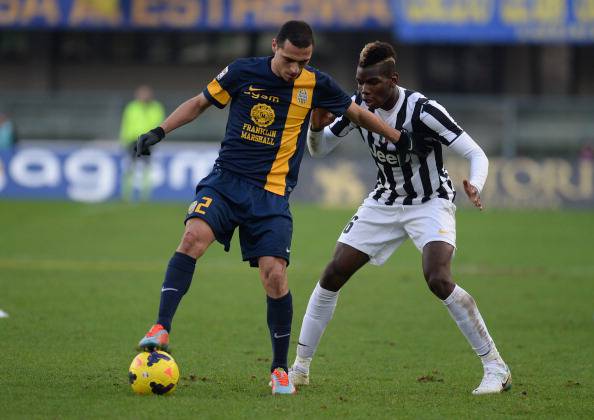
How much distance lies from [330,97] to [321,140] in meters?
0.66

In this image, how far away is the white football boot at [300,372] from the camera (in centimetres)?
726

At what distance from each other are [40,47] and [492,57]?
12.6 meters

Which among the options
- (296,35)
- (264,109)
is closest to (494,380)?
(264,109)

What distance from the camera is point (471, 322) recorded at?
7109 millimetres

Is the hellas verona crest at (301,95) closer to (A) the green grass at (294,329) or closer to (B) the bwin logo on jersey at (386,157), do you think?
(B) the bwin logo on jersey at (386,157)

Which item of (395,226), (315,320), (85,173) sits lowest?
(85,173)

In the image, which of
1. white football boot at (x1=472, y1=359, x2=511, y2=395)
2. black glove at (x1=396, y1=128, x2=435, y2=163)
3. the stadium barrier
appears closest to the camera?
white football boot at (x1=472, y1=359, x2=511, y2=395)

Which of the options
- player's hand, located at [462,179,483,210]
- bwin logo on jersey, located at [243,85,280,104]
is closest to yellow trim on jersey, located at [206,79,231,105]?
bwin logo on jersey, located at [243,85,280,104]

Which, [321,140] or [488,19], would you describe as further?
[488,19]

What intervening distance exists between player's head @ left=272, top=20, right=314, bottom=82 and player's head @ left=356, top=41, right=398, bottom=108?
523 millimetres

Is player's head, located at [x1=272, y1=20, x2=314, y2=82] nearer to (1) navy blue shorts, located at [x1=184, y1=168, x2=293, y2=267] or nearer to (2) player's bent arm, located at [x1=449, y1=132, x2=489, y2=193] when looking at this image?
(1) navy blue shorts, located at [x1=184, y1=168, x2=293, y2=267]

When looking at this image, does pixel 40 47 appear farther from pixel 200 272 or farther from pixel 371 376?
pixel 371 376

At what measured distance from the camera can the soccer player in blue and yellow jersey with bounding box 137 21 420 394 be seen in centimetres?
677

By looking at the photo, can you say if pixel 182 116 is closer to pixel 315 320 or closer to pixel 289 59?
pixel 289 59
